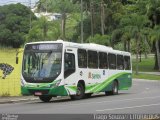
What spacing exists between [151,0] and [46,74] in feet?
165

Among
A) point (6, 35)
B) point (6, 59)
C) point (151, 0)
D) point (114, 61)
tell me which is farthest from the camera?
point (6, 35)

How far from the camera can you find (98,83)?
3148 cm

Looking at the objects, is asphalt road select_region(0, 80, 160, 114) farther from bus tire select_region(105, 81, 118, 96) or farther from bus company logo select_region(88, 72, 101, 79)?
bus tire select_region(105, 81, 118, 96)

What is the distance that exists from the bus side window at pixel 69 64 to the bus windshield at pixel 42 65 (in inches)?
18.9

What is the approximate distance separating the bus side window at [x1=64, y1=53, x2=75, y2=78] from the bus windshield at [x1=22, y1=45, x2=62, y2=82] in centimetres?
48

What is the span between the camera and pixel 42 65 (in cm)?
2670

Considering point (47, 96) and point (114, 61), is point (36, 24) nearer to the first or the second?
point (114, 61)

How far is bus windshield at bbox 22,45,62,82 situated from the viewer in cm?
2652

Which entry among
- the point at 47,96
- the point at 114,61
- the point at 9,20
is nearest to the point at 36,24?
the point at 9,20

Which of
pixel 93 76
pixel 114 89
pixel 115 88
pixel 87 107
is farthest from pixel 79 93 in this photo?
pixel 87 107

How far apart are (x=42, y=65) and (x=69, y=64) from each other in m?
Answer: 1.51

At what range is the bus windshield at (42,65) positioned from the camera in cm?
2652

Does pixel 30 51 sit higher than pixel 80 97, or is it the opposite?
pixel 30 51

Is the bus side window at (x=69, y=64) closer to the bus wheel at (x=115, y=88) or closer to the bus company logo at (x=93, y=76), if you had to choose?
the bus company logo at (x=93, y=76)
